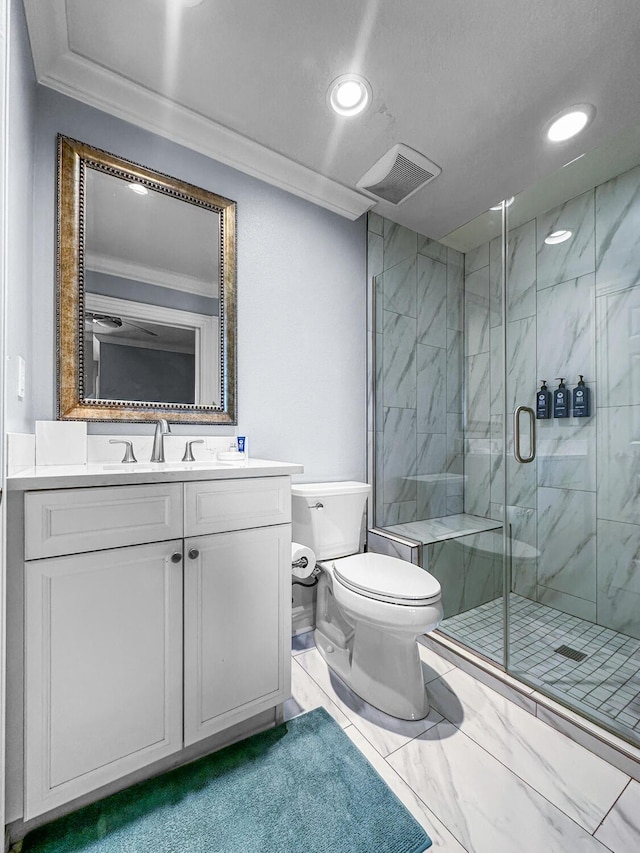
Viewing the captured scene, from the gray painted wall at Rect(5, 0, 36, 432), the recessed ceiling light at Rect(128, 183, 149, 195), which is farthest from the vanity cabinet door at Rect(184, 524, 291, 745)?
the recessed ceiling light at Rect(128, 183, 149, 195)

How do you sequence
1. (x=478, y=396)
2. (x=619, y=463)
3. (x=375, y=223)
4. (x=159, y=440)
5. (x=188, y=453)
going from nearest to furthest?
(x=159, y=440) < (x=188, y=453) < (x=619, y=463) < (x=478, y=396) < (x=375, y=223)

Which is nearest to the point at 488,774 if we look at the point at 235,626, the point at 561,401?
the point at 235,626

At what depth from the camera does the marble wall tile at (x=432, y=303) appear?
2285 millimetres

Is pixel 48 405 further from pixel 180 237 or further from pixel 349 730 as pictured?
pixel 349 730

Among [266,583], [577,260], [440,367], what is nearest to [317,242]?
[440,367]

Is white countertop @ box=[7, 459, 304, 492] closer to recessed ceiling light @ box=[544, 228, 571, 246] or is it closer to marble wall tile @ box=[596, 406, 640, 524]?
marble wall tile @ box=[596, 406, 640, 524]

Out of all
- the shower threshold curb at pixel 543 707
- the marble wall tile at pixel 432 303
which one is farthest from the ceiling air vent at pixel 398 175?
the shower threshold curb at pixel 543 707

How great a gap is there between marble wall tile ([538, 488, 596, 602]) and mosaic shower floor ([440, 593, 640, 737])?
15 centimetres

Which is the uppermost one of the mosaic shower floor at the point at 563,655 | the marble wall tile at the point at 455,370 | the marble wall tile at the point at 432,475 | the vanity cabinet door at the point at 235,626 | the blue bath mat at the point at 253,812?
the marble wall tile at the point at 455,370

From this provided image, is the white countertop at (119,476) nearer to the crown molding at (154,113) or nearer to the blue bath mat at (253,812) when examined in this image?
the blue bath mat at (253,812)

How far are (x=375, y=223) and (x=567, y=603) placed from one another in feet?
7.48

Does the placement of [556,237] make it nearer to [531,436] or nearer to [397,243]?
[397,243]

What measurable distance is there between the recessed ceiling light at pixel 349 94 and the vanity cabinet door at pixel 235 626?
165cm

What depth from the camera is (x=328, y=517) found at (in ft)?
5.73
